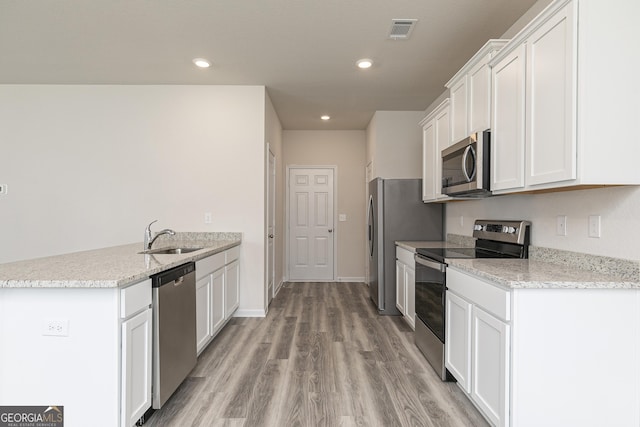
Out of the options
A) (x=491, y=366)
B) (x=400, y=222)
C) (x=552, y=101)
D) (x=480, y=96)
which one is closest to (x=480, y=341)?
(x=491, y=366)

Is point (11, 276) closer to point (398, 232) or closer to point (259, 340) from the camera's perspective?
point (259, 340)

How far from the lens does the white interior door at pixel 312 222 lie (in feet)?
20.0

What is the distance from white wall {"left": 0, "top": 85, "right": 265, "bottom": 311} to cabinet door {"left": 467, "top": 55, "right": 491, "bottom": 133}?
2.26 m

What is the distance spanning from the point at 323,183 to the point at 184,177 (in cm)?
266

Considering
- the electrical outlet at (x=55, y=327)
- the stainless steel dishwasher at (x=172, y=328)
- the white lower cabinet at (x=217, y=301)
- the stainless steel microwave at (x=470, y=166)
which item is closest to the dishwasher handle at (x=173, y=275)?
the stainless steel dishwasher at (x=172, y=328)

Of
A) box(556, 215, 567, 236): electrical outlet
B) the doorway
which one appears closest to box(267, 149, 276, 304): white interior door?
the doorway

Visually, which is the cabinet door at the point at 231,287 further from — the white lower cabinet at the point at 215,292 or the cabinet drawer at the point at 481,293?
the cabinet drawer at the point at 481,293

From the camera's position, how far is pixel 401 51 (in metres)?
3.10

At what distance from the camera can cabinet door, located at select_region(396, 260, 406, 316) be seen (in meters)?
3.70

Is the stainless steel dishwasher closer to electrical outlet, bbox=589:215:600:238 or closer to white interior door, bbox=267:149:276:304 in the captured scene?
white interior door, bbox=267:149:276:304

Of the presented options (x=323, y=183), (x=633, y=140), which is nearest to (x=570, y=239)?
(x=633, y=140)

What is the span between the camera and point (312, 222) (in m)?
6.12

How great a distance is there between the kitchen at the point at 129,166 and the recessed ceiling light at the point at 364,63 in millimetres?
1211

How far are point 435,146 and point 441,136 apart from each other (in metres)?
0.17
